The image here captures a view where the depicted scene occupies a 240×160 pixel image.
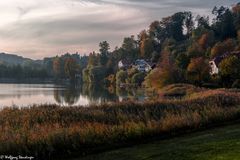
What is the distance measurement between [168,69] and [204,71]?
24.1 ft

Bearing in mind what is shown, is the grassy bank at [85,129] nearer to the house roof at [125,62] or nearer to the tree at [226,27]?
the tree at [226,27]

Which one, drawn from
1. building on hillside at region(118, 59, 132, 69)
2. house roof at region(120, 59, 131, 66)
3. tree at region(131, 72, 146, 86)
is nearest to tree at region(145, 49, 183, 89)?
tree at region(131, 72, 146, 86)

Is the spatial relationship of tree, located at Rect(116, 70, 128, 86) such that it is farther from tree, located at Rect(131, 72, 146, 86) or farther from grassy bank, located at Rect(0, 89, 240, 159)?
grassy bank, located at Rect(0, 89, 240, 159)

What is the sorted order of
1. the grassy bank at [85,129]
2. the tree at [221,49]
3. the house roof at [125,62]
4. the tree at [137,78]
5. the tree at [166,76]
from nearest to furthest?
the grassy bank at [85,129] < the tree at [166,76] < the tree at [221,49] < the tree at [137,78] < the house roof at [125,62]

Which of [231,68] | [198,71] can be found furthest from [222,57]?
[231,68]

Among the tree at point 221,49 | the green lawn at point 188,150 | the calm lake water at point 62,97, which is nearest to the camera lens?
the green lawn at point 188,150

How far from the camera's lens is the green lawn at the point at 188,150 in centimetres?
1088

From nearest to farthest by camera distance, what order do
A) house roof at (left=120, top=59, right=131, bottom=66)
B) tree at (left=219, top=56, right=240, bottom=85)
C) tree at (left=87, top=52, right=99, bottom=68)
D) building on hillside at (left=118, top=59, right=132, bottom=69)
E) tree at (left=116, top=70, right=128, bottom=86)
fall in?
tree at (left=219, top=56, right=240, bottom=85)
tree at (left=116, top=70, right=128, bottom=86)
building on hillside at (left=118, top=59, right=132, bottom=69)
house roof at (left=120, top=59, right=131, bottom=66)
tree at (left=87, top=52, right=99, bottom=68)

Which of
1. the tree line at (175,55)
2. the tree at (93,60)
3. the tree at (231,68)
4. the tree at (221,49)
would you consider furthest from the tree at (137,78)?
the tree at (93,60)

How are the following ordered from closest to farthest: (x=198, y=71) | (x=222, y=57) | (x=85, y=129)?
(x=85, y=129)
(x=198, y=71)
(x=222, y=57)

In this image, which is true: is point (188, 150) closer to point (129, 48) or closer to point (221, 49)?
point (221, 49)

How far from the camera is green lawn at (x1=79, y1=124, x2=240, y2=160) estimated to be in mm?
10880

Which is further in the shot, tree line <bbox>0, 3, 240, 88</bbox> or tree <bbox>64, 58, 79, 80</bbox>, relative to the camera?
tree <bbox>64, 58, 79, 80</bbox>

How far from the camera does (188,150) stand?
11672 mm
